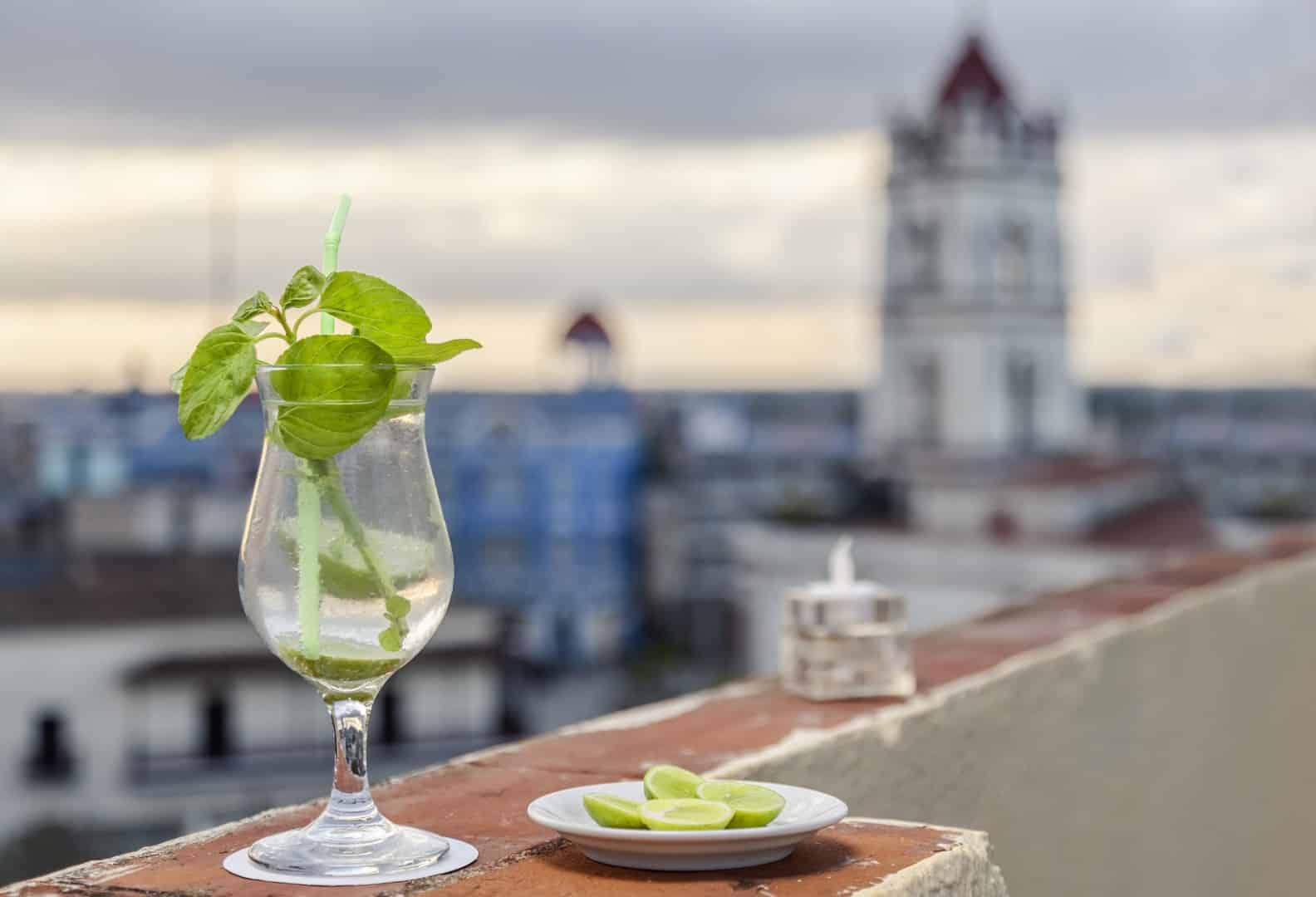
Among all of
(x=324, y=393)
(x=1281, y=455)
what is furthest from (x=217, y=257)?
(x=324, y=393)

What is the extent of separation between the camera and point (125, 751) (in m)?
19.5

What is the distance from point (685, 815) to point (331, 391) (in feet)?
0.97

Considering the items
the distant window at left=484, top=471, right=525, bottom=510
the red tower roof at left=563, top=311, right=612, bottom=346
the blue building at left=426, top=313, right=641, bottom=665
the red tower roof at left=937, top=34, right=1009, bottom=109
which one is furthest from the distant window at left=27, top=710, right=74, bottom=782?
the red tower roof at left=937, top=34, right=1009, bottom=109

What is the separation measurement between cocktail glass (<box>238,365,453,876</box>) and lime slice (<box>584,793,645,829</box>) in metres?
0.10

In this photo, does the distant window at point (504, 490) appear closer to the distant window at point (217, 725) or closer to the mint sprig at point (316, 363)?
the distant window at point (217, 725)

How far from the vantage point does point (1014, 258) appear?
1357 inches

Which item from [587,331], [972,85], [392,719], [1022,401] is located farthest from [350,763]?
[587,331]

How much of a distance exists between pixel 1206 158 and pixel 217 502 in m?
24.3

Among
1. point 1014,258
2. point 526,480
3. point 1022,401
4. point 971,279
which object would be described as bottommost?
point 526,480

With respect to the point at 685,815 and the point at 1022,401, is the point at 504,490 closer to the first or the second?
the point at 1022,401

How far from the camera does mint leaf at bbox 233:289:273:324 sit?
980 millimetres

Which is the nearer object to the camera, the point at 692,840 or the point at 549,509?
the point at 692,840

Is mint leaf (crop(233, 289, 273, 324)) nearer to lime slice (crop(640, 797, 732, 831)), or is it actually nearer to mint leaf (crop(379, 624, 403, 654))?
mint leaf (crop(379, 624, 403, 654))

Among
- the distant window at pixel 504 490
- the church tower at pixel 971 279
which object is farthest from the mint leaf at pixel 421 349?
the distant window at pixel 504 490
